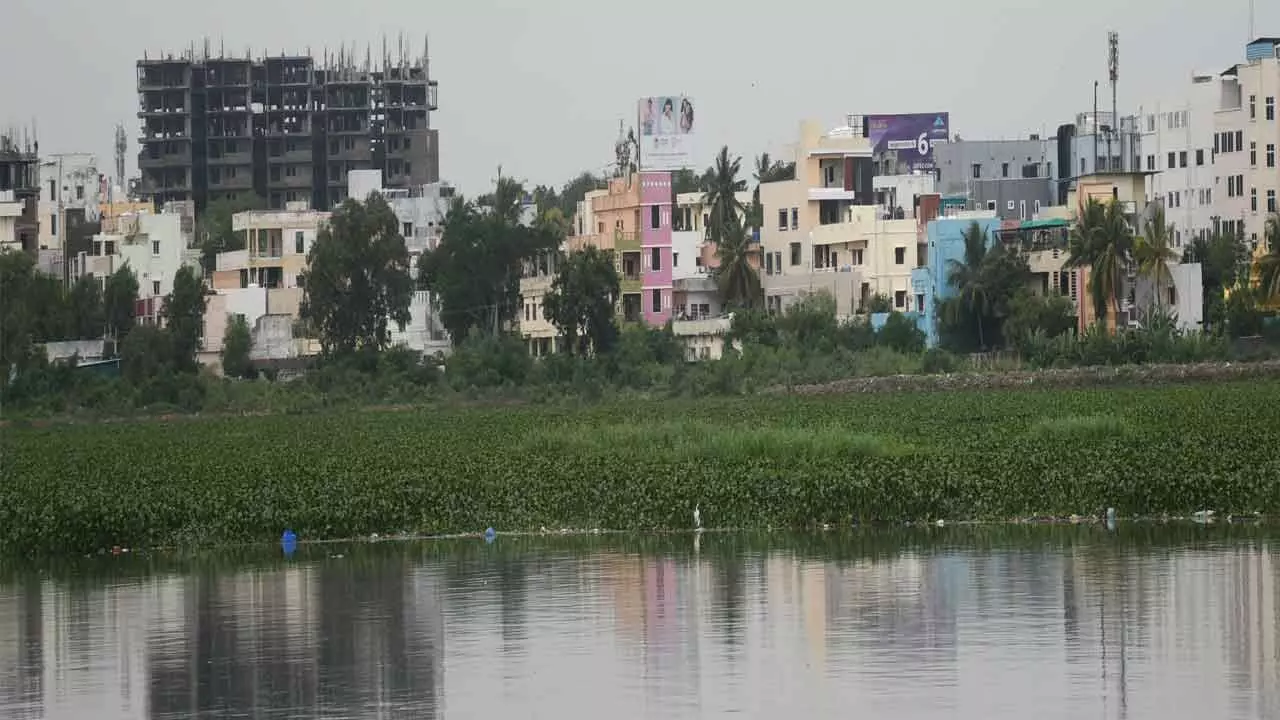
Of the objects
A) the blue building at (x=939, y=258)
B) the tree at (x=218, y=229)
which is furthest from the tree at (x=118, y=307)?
the blue building at (x=939, y=258)

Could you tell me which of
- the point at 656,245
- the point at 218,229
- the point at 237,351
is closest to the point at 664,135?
the point at 656,245

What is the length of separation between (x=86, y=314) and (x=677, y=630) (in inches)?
3660

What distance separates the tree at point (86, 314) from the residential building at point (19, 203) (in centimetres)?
1259

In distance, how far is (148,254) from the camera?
4919 inches

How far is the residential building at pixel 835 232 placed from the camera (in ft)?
352

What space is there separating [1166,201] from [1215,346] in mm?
30837

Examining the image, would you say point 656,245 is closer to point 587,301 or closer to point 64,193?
point 587,301

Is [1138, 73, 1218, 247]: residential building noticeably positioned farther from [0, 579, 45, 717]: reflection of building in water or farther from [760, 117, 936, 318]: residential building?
[0, 579, 45, 717]: reflection of building in water

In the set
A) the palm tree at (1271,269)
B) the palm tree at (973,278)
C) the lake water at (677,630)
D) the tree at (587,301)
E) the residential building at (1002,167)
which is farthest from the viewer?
the residential building at (1002,167)

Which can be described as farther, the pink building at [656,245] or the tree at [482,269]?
the tree at [482,269]

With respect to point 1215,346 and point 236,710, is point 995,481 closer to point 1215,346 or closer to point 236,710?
point 236,710

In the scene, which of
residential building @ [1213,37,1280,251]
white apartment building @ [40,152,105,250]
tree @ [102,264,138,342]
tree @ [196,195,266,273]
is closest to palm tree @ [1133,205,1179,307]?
residential building @ [1213,37,1280,251]

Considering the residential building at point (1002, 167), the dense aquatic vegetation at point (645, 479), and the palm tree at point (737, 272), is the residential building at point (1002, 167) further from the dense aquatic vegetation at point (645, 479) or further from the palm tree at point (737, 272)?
the dense aquatic vegetation at point (645, 479)

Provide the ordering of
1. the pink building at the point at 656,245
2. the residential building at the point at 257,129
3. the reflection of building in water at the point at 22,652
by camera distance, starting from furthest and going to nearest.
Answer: the residential building at the point at 257,129 < the pink building at the point at 656,245 < the reflection of building in water at the point at 22,652
